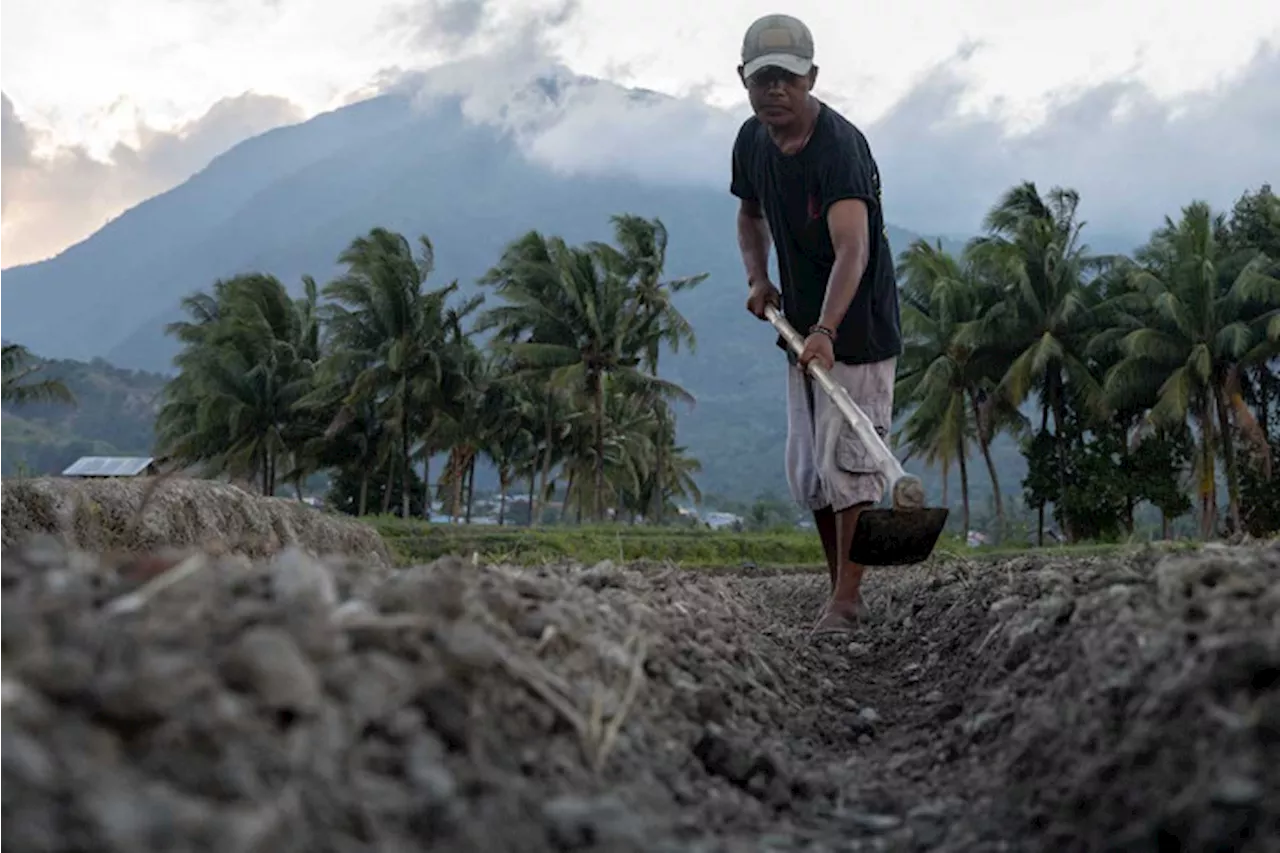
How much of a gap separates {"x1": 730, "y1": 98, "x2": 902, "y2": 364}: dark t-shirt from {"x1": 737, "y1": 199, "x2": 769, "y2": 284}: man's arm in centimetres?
29

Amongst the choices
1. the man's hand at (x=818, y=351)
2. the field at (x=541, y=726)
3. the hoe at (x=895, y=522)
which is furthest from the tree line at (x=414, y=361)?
the field at (x=541, y=726)

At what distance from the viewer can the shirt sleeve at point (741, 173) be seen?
5141 mm

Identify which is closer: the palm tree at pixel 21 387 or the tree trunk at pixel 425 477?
the palm tree at pixel 21 387

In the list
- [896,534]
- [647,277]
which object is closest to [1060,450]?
[647,277]

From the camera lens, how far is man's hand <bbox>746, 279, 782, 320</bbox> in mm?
5195

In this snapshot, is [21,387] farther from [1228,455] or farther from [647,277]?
[1228,455]

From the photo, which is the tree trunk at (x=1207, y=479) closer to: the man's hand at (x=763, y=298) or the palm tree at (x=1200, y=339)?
the palm tree at (x=1200, y=339)

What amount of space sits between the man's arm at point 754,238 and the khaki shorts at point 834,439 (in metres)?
0.51

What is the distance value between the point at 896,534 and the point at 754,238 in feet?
5.91

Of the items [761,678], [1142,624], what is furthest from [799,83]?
[1142,624]

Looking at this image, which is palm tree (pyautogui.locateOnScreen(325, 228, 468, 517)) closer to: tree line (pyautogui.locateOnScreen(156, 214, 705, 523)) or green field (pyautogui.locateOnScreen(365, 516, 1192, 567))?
tree line (pyautogui.locateOnScreen(156, 214, 705, 523))

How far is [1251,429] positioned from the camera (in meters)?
32.9

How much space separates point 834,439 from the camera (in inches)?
179

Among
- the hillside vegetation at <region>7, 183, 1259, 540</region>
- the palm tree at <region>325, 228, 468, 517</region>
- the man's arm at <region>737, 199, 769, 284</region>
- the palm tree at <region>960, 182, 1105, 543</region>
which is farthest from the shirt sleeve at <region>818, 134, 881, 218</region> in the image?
the palm tree at <region>325, 228, 468, 517</region>
